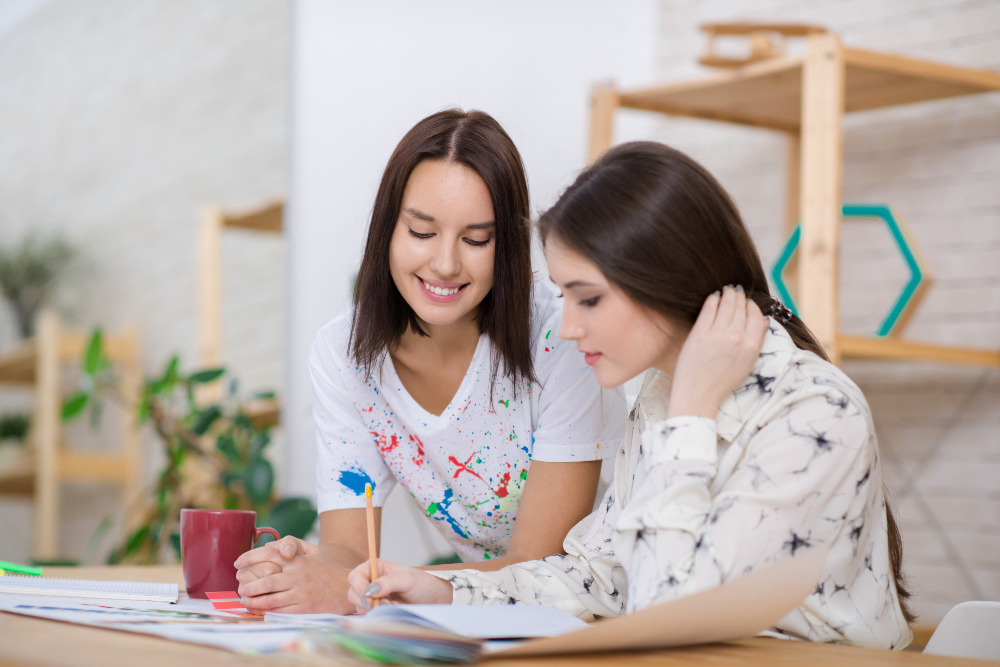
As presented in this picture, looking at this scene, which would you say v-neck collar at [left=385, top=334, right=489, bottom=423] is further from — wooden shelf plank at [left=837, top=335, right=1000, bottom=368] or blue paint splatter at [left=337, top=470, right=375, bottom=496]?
wooden shelf plank at [left=837, top=335, right=1000, bottom=368]

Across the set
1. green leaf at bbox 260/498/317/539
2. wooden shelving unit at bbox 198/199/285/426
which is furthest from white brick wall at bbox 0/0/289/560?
green leaf at bbox 260/498/317/539

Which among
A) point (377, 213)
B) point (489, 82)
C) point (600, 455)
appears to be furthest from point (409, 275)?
point (489, 82)

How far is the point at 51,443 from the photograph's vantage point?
2326 millimetres

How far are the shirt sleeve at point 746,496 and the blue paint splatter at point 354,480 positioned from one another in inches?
19.2

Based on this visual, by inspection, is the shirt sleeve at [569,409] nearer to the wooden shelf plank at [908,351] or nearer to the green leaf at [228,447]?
the wooden shelf plank at [908,351]

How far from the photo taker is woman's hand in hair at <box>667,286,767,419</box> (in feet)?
2.80

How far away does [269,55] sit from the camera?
7.50 ft

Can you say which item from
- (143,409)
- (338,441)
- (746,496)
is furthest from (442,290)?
(143,409)

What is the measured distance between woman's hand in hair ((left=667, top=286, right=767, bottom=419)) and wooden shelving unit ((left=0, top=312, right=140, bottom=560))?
1.74m

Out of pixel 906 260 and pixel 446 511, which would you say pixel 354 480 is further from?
pixel 906 260

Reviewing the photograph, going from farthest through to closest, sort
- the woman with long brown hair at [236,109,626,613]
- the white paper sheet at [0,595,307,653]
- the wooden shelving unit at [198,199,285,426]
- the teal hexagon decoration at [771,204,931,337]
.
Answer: the wooden shelving unit at [198,199,285,426] → the teal hexagon decoration at [771,204,931,337] → the woman with long brown hair at [236,109,626,613] → the white paper sheet at [0,595,307,653]

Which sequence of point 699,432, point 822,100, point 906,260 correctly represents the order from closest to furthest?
point 699,432
point 822,100
point 906,260

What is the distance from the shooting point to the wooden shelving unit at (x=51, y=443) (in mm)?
2314

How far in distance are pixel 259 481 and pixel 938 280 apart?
1.61 meters
